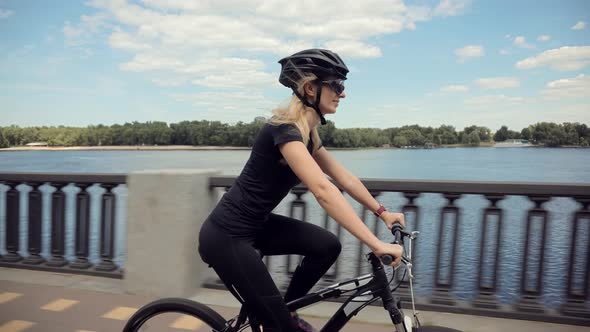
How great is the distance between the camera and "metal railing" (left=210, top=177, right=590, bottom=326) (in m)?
3.88

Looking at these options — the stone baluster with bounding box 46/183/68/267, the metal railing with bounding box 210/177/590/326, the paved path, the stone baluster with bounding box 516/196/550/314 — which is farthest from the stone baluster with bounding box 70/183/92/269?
the stone baluster with bounding box 516/196/550/314

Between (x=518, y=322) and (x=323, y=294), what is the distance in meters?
2.63

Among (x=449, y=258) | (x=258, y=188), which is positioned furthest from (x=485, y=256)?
(x=258, y=188)

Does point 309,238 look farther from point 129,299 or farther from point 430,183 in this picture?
point 129,299

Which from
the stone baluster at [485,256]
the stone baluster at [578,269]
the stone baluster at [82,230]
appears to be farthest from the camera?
the stone baluster at [82,230]

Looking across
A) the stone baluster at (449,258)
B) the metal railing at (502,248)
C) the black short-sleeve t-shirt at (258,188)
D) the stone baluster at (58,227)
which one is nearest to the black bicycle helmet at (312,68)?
the black short-sleeve t-shirt at (258,188)

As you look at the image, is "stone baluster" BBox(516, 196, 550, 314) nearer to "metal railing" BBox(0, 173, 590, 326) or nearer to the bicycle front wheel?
"metal railing" BBox(0, 173, 590, 326)

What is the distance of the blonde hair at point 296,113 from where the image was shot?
204 cm

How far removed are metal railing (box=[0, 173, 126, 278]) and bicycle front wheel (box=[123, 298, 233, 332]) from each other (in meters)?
2.72

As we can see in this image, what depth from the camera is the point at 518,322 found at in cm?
396

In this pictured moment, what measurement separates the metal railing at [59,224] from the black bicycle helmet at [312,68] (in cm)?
338

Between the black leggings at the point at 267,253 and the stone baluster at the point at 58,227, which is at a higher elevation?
the black leggings at the point at 267,253

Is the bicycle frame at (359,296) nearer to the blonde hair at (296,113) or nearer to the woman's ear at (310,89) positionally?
the blonde hair at (296,113)

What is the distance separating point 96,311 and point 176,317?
7.03 ft
